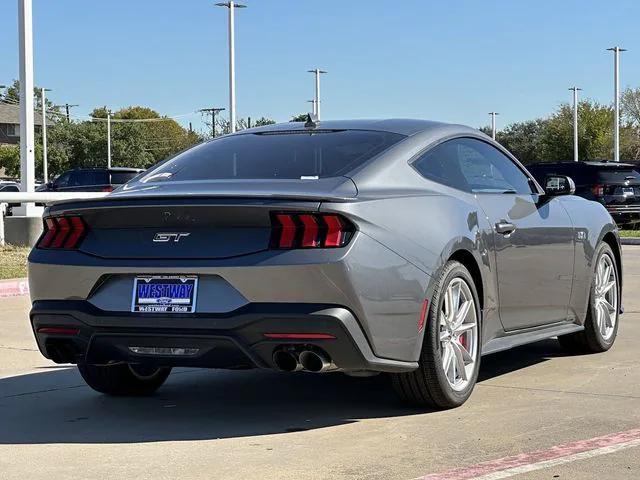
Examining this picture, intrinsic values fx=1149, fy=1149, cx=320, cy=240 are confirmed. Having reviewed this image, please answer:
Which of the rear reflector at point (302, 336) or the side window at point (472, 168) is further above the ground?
the side window at point (472, 168)

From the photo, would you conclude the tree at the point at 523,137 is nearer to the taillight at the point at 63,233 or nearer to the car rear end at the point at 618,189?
the car rear end at the point at 618,189

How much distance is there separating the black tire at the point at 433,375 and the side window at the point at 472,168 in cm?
60

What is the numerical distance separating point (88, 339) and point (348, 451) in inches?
57.1

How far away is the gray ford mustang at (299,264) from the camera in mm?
5309

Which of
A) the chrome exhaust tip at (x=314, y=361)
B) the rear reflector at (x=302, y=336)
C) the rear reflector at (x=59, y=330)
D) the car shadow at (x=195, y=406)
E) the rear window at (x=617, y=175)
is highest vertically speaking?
the rear window at (x=617, y=175)

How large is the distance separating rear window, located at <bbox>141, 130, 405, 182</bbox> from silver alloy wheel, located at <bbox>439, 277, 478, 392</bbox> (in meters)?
0.86

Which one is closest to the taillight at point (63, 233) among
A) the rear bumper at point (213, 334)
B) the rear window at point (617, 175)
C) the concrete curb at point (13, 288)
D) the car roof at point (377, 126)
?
the rear bumper at point (213, 334)

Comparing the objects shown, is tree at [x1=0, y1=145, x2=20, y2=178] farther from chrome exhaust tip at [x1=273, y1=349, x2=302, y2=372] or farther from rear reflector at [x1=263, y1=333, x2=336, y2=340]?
rear reflector at [x1=263, y1=333, x2=336, y2=340]

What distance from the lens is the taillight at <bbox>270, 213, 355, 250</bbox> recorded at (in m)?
Answer: 5.31

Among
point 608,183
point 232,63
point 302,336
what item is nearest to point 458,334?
point 302,336

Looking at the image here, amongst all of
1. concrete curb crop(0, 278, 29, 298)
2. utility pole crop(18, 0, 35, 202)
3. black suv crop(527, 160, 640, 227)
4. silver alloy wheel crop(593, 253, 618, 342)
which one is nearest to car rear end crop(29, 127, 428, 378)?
silver alloy wheel crop(593, 253, 618, 342)

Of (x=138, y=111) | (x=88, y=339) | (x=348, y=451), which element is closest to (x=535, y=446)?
(x=348, y=451)

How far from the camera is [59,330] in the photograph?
578cm

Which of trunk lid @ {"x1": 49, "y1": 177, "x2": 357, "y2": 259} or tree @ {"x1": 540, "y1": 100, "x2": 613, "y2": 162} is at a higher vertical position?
tree @ {"x1": 540, "y1": 100, "x2": 613, "y2": 162}
